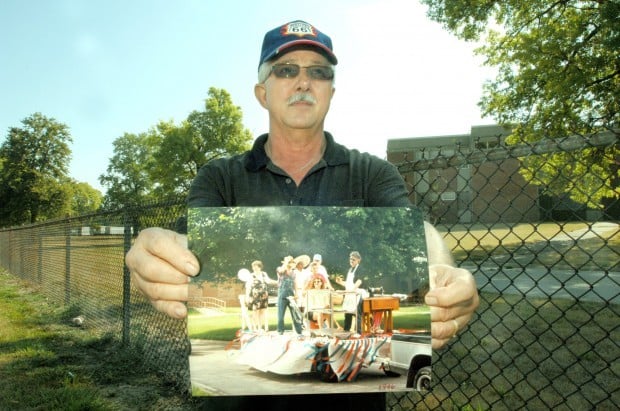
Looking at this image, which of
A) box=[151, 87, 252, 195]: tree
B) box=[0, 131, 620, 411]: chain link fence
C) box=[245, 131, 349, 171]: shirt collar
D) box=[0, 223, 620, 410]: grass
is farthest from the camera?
box=[151, 87, 252, 195]: tree

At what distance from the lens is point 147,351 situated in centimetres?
496

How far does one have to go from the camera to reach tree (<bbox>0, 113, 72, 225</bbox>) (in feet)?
150

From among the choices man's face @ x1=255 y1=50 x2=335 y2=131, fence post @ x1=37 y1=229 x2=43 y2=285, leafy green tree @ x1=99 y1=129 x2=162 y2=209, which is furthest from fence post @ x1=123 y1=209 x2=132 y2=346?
leafy green tree @ x1=99 y1=129 x2=162 y2=209

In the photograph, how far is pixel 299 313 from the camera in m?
1.30

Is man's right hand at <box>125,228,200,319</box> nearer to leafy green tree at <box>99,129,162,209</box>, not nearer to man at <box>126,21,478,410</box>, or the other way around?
man at <box>126,21,478,410</box>

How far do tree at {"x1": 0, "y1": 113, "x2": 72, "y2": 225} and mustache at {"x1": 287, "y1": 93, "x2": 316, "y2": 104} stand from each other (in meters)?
50.9

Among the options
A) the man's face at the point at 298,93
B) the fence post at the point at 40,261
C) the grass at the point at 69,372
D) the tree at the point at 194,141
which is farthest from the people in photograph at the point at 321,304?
the tree at the point at 194,141

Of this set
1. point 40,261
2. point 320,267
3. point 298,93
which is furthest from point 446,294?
point 40,261

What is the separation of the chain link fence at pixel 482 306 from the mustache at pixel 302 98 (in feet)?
3.05

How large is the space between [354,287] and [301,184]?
56 cm

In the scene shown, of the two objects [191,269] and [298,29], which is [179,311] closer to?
[191,269]

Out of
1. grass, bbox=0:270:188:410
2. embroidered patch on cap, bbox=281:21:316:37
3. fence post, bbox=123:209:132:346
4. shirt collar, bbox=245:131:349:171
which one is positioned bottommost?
grass, bbox=0:270:188:410

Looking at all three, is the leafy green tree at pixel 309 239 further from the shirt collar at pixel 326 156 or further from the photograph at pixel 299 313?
the shirt collar at pixel 326 156

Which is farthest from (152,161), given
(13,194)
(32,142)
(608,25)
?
(608,25)
